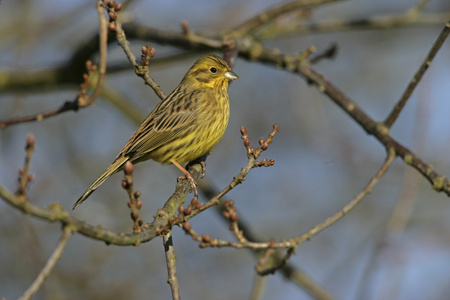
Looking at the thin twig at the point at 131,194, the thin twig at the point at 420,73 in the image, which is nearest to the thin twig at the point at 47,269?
the thin twig at the point at 131,194

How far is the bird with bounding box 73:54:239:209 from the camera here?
6.19 metres

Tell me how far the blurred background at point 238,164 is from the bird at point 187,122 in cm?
132

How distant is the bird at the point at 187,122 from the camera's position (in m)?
6.19

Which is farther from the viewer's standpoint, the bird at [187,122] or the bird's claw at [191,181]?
the bird at [187,122]

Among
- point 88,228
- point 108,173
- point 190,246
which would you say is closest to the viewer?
point 88,228

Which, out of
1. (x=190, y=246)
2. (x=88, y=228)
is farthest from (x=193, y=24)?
(x=88, y=228)

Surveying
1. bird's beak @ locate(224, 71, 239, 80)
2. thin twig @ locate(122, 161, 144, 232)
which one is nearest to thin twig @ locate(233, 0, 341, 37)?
bird's beak @ locate(224, 71, 239, 80)

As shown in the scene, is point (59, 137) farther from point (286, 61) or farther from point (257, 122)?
point (286, 61)

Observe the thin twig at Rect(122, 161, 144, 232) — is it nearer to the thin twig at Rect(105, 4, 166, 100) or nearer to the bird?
the thin twig at Rect(105, 4, 166, 100)

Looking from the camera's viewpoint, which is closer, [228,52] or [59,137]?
[228,52]

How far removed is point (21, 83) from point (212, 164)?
522cm

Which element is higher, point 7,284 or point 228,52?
point 228,52

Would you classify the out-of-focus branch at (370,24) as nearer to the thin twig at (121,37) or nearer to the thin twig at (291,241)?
the thin twig at (291,241)

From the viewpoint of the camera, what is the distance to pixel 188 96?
6.87m
